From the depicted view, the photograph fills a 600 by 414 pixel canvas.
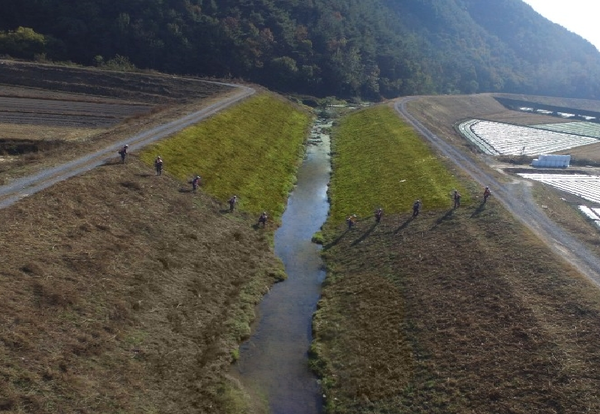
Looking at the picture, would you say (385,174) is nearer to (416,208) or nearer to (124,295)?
(416,208)

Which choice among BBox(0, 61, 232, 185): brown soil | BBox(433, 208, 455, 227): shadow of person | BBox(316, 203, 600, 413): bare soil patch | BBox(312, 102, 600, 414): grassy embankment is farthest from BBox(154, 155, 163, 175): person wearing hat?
BBox(433, 208, 455, 227): shadow of person

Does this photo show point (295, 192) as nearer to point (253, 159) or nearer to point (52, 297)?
point (253, 159)

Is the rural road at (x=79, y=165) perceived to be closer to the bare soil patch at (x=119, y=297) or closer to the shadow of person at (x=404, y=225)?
the bare soil patch at (x=119, y=297)

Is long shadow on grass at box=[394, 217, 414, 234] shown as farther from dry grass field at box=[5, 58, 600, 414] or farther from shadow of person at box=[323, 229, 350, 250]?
shadow of person at box=[323, 229, 350, 250]

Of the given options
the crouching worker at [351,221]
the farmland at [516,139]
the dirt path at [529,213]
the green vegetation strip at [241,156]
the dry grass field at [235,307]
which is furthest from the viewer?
the farmland at [516,139]

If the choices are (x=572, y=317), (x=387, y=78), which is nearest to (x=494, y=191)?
(x=572, y=317)

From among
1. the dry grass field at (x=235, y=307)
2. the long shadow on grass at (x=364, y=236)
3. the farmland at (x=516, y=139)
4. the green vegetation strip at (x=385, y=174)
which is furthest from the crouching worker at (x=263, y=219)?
the farmland at (x=516, y=139)
